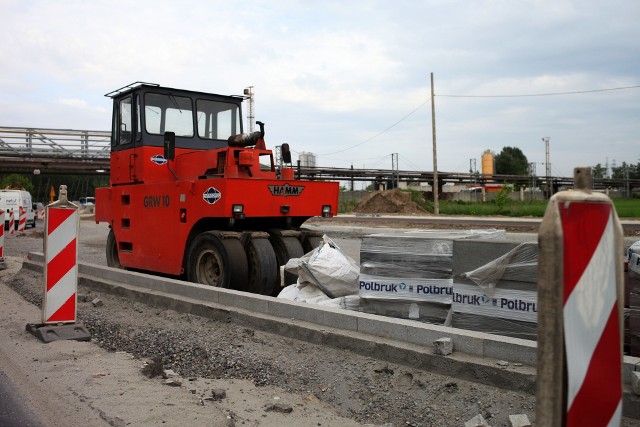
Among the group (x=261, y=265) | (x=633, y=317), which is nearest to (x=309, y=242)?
(x=261, y=265)

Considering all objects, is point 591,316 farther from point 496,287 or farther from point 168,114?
point 168,114

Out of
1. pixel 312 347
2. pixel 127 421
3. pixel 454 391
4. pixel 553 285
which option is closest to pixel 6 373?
pixel 127 421

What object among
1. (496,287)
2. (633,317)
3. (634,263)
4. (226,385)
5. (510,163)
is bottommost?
(226,385)

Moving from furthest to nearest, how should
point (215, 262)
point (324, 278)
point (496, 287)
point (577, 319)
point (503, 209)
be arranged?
1. point (503, 209)
2. point (215, 262)
3. point (324, 278)
4. point (496, 287)
5. point (577, 319)

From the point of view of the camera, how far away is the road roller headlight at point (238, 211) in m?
7.57

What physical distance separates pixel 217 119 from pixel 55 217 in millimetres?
4160

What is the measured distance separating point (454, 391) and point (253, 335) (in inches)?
95.6

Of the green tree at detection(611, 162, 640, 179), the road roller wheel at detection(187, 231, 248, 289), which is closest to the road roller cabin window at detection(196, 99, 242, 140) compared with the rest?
the road roller wheel at detection(187, 231, 248, 289)

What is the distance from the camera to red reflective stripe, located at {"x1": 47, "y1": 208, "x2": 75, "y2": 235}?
6180mm

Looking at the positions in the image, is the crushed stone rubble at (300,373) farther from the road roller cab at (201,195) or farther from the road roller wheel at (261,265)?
the road roller cab at (201,195)

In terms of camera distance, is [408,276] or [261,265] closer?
[408,276]

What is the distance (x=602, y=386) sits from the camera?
2088 mm

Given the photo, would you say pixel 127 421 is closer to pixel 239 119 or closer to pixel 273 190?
pixel 273 190

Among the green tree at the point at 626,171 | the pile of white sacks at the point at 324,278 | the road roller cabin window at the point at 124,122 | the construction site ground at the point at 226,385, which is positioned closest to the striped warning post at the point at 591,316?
the construction site ground at the point at 226,385
